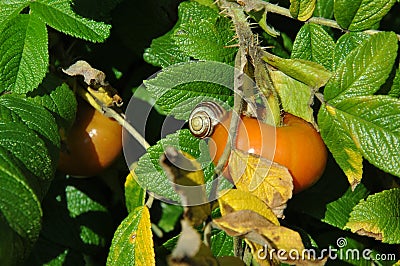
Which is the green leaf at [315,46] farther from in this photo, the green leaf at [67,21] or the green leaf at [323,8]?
the green leaf at [67,21]

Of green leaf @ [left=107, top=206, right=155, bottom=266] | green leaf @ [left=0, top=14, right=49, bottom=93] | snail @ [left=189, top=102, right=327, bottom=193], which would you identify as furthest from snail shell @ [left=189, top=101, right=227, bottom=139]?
green leaf @ [left=0, top=14, right=49, bottom=93]

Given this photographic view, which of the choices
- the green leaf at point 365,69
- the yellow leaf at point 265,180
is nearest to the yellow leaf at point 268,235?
the yellow leaf at point 265,180

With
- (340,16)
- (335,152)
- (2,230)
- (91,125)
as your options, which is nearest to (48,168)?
(2,230)

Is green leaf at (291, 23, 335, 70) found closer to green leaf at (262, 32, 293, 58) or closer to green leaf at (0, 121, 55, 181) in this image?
green leaf at (262, 32, 293, 58)

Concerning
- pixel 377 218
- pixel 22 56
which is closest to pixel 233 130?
pixel 377 218

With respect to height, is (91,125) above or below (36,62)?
below

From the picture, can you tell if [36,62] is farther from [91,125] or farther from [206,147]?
[206,147]
